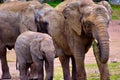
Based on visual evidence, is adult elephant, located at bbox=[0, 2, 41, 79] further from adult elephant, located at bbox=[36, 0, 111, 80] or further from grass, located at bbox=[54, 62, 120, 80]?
grass, located at bbox=[54, 62, 120, 80]

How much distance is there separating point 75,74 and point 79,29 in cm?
139

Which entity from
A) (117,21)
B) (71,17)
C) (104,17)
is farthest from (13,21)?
(117,21)

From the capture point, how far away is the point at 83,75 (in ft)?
31.9

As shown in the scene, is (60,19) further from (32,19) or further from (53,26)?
(32,19)

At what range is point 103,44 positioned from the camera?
8.69 metres

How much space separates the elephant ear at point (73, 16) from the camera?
949cm

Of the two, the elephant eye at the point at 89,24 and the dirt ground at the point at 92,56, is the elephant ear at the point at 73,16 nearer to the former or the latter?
the elephant eye at the point at 89,24

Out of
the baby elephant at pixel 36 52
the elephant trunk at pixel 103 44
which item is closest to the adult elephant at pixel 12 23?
the baby elephant at pixel 36 52

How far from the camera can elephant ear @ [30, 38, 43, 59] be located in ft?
30.8

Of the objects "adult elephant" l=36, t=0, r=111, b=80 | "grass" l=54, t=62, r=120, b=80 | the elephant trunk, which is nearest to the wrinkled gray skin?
"adult elephant" l=36, t=0, r=111, b=80

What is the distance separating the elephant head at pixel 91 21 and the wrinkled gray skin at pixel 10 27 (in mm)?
1626

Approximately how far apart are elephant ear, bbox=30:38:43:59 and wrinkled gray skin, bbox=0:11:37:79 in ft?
5.55

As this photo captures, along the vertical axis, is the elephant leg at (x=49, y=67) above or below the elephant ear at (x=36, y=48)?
below

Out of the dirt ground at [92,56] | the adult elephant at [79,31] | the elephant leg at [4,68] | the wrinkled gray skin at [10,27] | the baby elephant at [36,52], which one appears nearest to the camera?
the adult elephant at [79,31]
